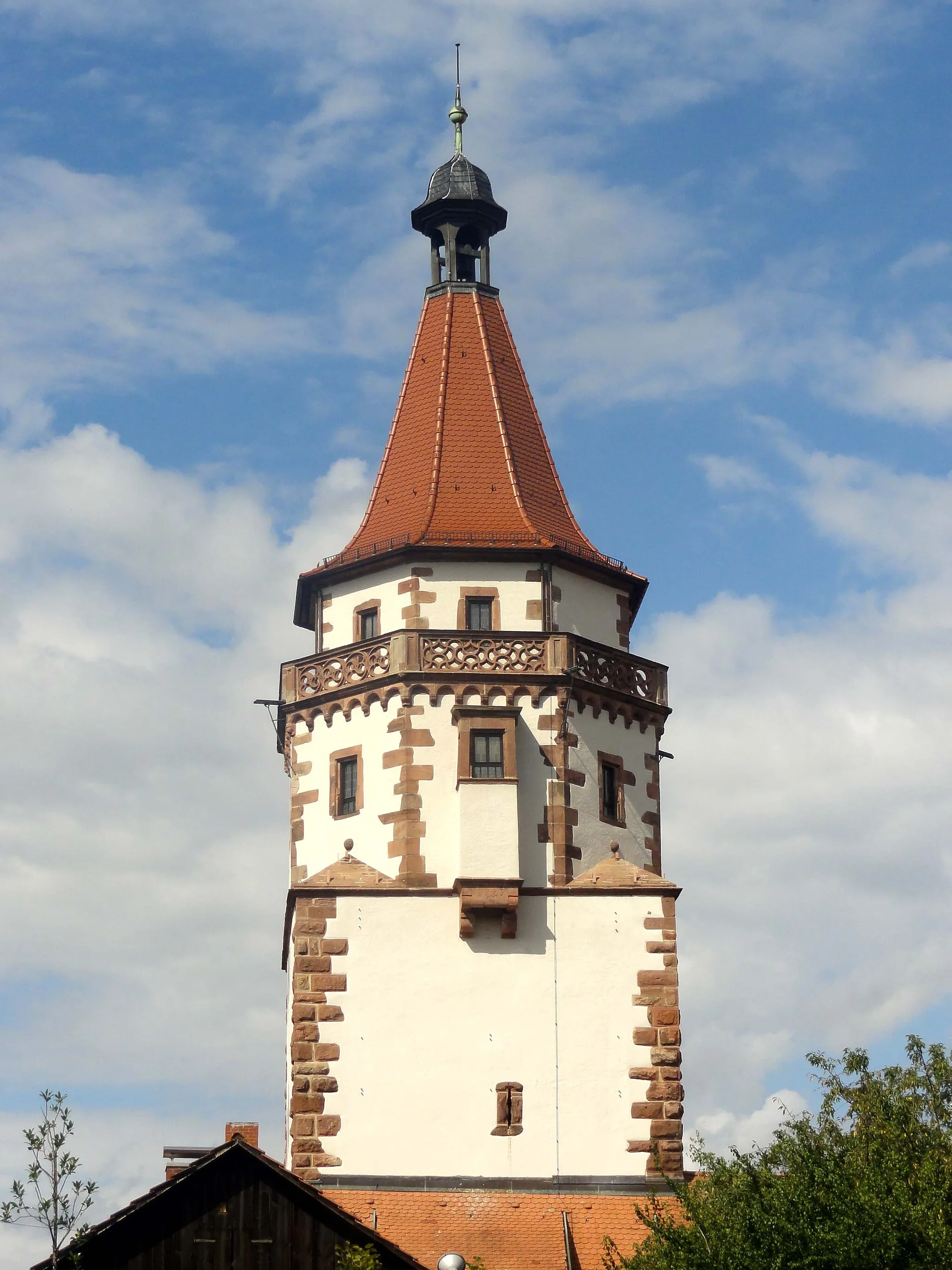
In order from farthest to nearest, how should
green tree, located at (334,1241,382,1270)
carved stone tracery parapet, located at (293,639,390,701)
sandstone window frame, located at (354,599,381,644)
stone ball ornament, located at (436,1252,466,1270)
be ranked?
sandstone window frame, located at (354,599,381,644) → carved stone tracery parapet, located at (293,639,390,701) → green tree, located at (334,1241,382,1270) → stone ball ornament, located at (436,1252,466,1270)

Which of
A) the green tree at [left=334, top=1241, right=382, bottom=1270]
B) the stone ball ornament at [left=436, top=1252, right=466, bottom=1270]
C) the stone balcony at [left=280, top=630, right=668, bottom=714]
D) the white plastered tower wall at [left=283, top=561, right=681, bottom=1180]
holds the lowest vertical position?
the stone ball ornament at [left=436, top=1252, right=466, bottom=1270]

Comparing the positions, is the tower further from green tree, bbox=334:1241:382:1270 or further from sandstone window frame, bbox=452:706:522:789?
green tree, bbox=334:1241:382:1270

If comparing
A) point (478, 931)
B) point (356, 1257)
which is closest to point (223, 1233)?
point (356, 1257)

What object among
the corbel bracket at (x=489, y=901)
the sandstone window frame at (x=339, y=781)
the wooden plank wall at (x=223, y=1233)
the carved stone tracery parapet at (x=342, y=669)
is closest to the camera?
the wooden plank wall at (x=223, y=1233)

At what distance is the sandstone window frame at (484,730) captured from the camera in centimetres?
3550

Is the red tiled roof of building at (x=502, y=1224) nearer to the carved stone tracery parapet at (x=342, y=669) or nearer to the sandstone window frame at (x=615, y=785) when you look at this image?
the sandstone window frame at (x=615, y=785)

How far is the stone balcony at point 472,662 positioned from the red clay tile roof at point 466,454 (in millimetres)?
1808

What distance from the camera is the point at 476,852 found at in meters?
34.9

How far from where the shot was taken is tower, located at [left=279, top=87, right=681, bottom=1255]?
111ft

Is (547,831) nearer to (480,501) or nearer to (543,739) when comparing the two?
(543,739)

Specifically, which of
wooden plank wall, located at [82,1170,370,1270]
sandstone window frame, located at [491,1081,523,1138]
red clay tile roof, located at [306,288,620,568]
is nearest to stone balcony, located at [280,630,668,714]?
red clay tile roof, located at [306,288,620,568]

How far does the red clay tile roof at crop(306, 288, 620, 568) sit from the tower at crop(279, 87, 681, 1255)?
59 millimetres

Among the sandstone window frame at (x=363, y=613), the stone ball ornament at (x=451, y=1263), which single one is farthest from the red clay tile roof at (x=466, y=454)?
the stone ball ornament at (x=451, y=1263)

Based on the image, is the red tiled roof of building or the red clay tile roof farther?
the red clay tile roof
